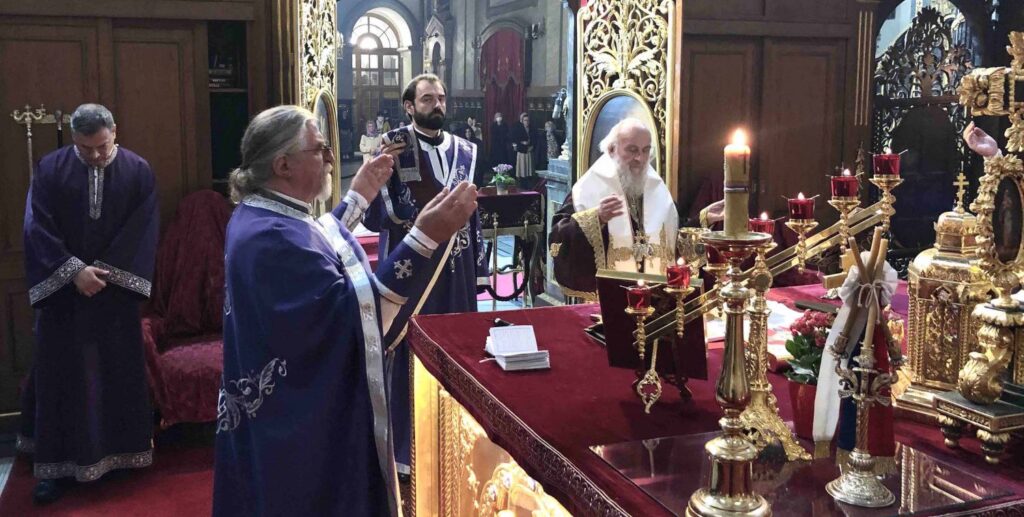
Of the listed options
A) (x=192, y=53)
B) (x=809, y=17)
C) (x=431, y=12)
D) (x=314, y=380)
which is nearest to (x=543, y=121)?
(x=431, y=12)

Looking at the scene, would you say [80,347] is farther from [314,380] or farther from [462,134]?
[462,134]

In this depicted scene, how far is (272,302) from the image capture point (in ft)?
8.16

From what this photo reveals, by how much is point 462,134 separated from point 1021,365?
15.5 meters

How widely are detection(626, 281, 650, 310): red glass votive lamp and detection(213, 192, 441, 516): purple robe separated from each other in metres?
0.84

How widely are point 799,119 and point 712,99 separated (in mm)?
641

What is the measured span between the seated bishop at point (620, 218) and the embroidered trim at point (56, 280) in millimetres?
2109

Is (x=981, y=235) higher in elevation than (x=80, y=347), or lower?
higher

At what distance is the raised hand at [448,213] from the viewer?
267cm

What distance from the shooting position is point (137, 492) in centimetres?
436

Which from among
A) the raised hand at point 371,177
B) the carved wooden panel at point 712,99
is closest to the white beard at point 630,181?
the raised hand at point 371,177

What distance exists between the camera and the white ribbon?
5.45 feet

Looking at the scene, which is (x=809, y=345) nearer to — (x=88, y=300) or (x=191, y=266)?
(x=88, y=300)

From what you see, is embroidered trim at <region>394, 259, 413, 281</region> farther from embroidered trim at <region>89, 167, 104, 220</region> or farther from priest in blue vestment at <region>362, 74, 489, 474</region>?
embroidered trim at <region>89, 167, 104, 220</region>

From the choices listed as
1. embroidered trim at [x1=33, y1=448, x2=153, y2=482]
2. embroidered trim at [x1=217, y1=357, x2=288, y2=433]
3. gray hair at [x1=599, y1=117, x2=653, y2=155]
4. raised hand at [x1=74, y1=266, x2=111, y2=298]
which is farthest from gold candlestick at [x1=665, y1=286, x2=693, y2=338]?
embroidered trim at [x1=33, y1=448, x2=153, y2=482]
